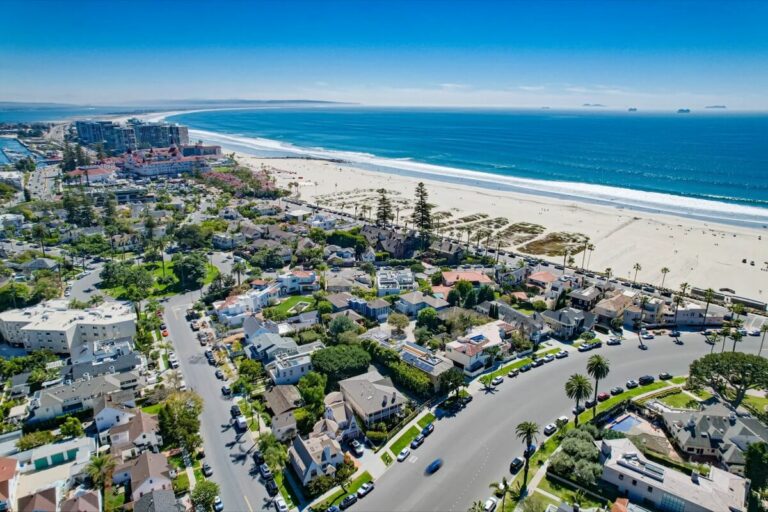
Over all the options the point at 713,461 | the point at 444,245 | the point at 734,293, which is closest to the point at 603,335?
the point at 713,461

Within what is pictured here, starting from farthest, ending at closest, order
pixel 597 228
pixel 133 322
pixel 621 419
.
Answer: pixel 597 228 → pixel 133 322 → pixel 621 419

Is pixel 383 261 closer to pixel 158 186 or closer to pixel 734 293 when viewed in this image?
pixel 734 293

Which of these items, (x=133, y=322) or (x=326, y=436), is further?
(x=133, y=322)

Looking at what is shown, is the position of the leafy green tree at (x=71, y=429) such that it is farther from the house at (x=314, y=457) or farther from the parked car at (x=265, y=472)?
the house at (x=314, y=457)

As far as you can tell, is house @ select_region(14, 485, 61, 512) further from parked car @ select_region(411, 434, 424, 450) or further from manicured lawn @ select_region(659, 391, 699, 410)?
manicured lawn @ select_region(659, 391, 699, 410)

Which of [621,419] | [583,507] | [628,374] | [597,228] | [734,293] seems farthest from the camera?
[597,228]

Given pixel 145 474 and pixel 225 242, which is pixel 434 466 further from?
pixel 225 242
